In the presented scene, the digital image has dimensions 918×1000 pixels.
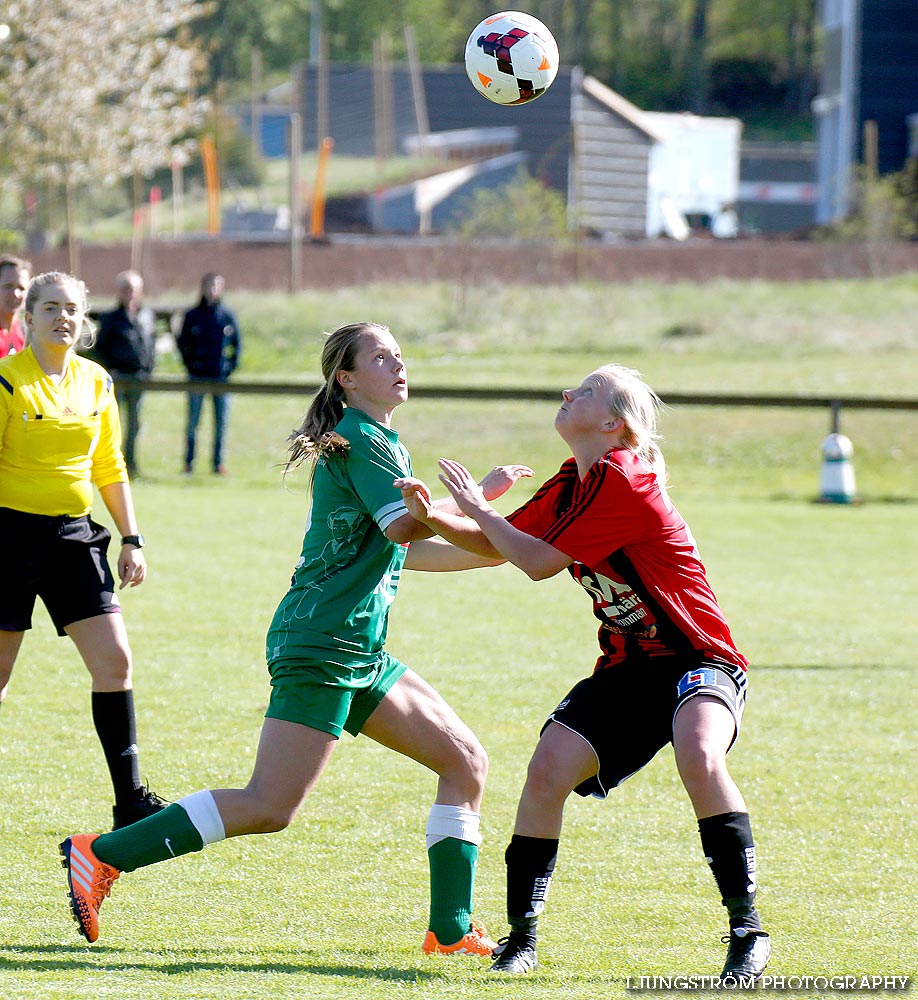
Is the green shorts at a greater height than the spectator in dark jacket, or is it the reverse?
the spectator in dark jacket

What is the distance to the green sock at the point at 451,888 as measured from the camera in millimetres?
4203

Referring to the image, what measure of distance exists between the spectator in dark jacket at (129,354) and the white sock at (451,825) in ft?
41.6

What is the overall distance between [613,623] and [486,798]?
1955mm

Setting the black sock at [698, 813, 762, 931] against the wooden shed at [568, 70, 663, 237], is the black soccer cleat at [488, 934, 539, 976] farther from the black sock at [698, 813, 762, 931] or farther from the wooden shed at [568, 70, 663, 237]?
the wooden shed at [568, 70, 663, 237]

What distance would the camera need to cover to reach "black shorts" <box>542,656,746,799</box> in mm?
4082

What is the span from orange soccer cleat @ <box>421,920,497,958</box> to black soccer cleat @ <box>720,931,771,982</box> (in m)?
0.74

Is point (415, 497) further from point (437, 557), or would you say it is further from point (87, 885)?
point (87, 885)

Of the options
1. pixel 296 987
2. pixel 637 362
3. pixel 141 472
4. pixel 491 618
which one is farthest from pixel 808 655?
pixel 637 362

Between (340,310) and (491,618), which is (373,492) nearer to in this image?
(491,618)

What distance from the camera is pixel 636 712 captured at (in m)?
4.11

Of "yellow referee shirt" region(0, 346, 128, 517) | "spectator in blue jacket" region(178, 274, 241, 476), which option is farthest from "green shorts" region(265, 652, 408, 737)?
"spectator in blue jacket" region(178, 274, 241, 476)

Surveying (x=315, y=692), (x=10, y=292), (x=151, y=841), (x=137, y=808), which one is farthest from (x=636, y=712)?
(x=10, y=292)

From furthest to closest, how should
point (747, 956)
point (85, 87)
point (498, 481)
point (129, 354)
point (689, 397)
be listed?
point (85, 87) < point (689, 397) < point (129, 354) < point (498, 481) < point (747, 956)

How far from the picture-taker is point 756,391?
934 inches
